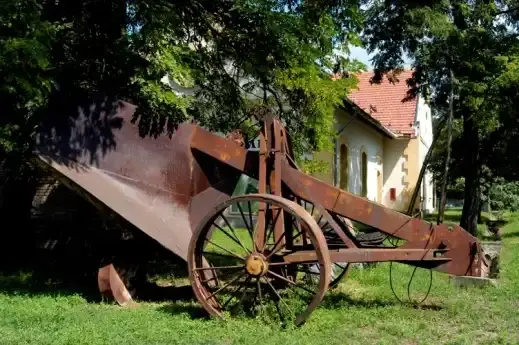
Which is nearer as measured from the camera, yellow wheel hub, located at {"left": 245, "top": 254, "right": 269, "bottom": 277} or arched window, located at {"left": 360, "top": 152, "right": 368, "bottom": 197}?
yellow wheel hub, located at {"left": 245, "top": 254, "right": 269, "bottom": 277}

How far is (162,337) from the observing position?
20.7 ft

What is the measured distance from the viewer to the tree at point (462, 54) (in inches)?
599

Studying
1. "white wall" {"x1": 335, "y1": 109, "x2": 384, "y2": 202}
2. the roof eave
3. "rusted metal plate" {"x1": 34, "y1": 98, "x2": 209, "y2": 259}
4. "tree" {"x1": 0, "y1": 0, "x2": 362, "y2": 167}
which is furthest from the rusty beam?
"white wall" {"x1": 335, "y1": 109, "x2": 384, "y2": 202}

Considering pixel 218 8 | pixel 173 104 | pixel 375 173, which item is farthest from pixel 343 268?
pixel 375 173

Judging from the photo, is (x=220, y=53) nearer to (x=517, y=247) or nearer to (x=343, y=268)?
(x=343, y=268)

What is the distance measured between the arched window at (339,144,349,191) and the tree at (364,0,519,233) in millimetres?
5099

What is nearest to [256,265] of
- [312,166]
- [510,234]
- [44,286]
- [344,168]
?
[44,286]

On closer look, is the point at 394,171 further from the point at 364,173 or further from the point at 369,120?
the point at 369,120

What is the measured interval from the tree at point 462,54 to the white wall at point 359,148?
365 cm

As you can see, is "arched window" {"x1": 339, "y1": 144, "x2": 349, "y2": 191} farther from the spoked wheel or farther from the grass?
the grass

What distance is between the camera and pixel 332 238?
8.18 metres

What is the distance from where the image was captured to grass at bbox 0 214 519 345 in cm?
621

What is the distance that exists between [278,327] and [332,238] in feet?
6.18

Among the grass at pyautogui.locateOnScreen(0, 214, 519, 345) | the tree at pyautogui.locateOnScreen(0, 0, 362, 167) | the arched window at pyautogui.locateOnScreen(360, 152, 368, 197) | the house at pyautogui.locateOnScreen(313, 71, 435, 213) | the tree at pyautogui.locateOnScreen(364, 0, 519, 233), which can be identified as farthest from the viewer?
the arched window at pyautogui.locateOnScreen(360, 152, 368, 197)
